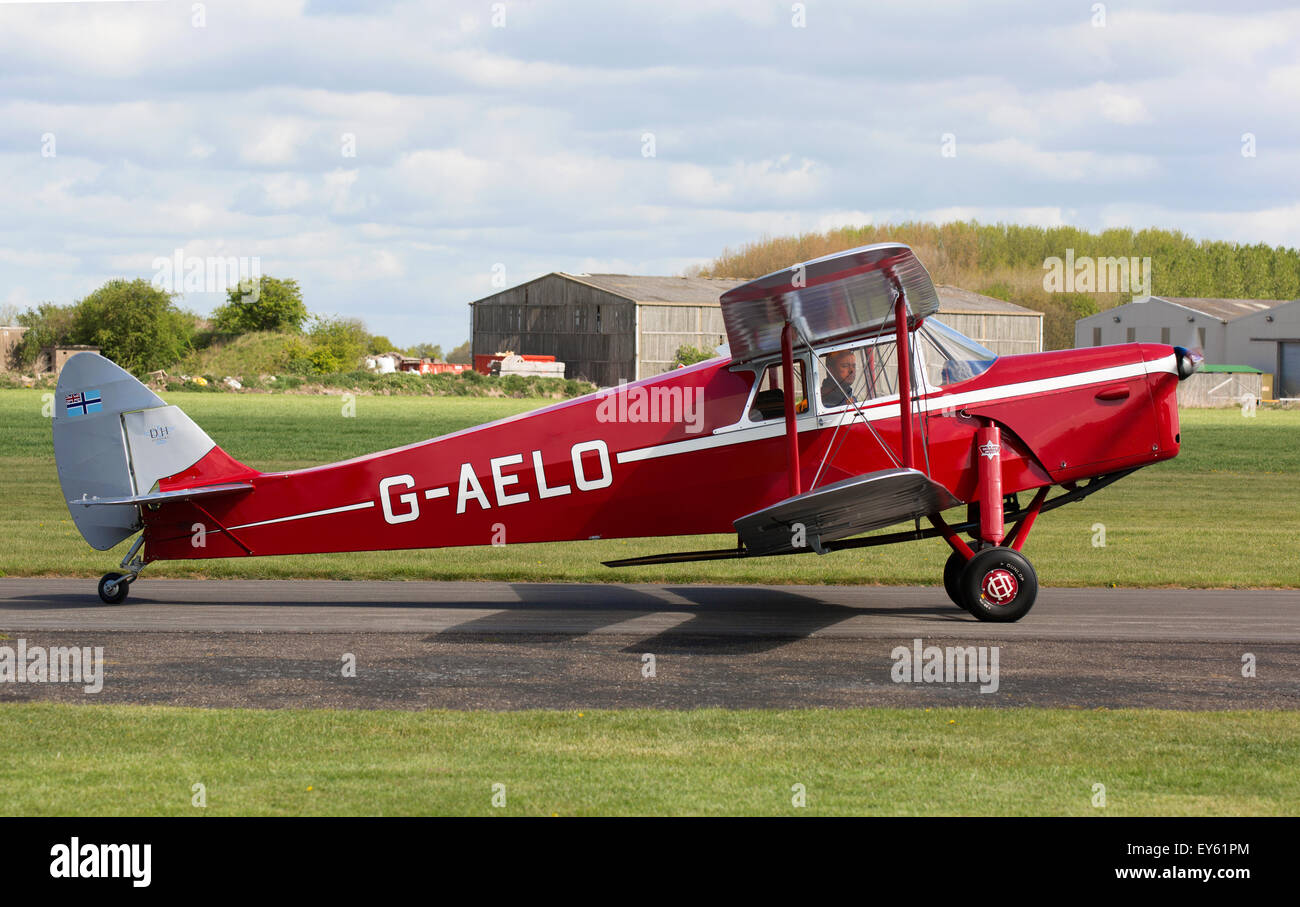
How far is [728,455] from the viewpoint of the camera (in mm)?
11570

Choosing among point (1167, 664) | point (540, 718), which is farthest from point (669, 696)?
point (1167, 664)

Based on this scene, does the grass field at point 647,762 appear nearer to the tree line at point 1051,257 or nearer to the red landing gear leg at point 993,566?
the red landing gear leg at point 993,566

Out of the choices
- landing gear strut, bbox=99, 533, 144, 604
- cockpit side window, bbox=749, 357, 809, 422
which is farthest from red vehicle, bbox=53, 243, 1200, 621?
landing gear strut, bbox=99, 533, 144, 604

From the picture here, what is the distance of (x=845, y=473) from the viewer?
37.1 feet

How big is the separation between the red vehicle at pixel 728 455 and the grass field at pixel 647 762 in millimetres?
3247

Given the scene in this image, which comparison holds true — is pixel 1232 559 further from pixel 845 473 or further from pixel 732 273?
pixel 732 273

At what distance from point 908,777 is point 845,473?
4.91m

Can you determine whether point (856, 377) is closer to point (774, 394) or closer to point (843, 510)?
point (774, 394)

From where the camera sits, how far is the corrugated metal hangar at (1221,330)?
9731cm

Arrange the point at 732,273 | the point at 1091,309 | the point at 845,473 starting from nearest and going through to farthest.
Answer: the point at 845,473 < the point at 732,273 < the point at 1091,309

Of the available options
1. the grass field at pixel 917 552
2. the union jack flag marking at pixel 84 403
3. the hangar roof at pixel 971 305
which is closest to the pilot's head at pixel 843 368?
the grass field at pixel 917 552

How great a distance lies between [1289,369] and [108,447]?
10152 cm

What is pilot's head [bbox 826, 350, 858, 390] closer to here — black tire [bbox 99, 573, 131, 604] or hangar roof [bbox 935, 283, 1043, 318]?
black tire [bbox 99, 573, 131, 604]

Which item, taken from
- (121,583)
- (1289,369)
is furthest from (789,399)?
(1289,369)
